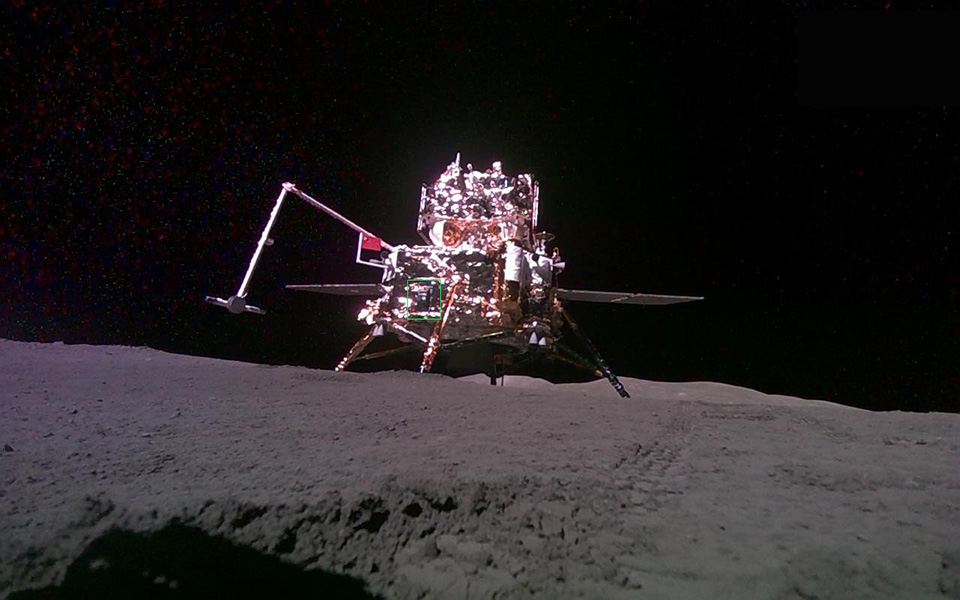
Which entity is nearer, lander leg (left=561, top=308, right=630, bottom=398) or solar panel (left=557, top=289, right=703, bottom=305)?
lander leg (left=561, top=308, right=630, bottom=398)

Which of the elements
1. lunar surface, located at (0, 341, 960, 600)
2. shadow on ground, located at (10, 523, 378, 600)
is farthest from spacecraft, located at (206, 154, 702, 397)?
shadow on ground, located at (10, 523, 378, 600)

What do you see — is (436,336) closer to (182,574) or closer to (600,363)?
(600,363)

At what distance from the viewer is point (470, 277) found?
13.5 feet

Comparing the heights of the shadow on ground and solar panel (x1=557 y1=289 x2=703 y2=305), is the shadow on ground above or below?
below

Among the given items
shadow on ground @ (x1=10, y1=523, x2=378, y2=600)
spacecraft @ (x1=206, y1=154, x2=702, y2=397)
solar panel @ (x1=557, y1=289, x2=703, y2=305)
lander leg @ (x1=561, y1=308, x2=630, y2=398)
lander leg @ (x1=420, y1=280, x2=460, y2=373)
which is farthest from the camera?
solar panel @ (x1=557, y1=289, x2=703, y2=305)

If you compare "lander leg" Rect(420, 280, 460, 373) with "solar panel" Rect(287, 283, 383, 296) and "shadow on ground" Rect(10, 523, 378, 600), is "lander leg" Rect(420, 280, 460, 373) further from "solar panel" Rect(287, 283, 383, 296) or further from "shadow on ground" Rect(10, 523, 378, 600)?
"shadow on ground" Rect(10, 523, 378, 600)

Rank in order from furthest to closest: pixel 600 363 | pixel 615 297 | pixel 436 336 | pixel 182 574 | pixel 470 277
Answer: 1. pixel 615 297
2. pixel 600 363
3. pixel 470 277
4. pixel 436 336
5. pixel 182 574

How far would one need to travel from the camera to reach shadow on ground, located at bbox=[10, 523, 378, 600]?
0.90 m

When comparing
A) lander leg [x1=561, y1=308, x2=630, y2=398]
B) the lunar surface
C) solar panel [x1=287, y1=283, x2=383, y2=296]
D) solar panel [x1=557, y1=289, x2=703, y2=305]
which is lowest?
the lunar surface

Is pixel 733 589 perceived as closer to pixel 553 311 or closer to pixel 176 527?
pixel 176 527

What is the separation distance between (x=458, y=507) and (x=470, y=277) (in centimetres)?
305

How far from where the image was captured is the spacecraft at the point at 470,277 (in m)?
4.12

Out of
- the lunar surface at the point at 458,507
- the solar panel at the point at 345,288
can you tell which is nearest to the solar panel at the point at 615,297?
the solar panel at the point at 345,288

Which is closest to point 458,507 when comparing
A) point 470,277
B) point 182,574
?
point 182,574
